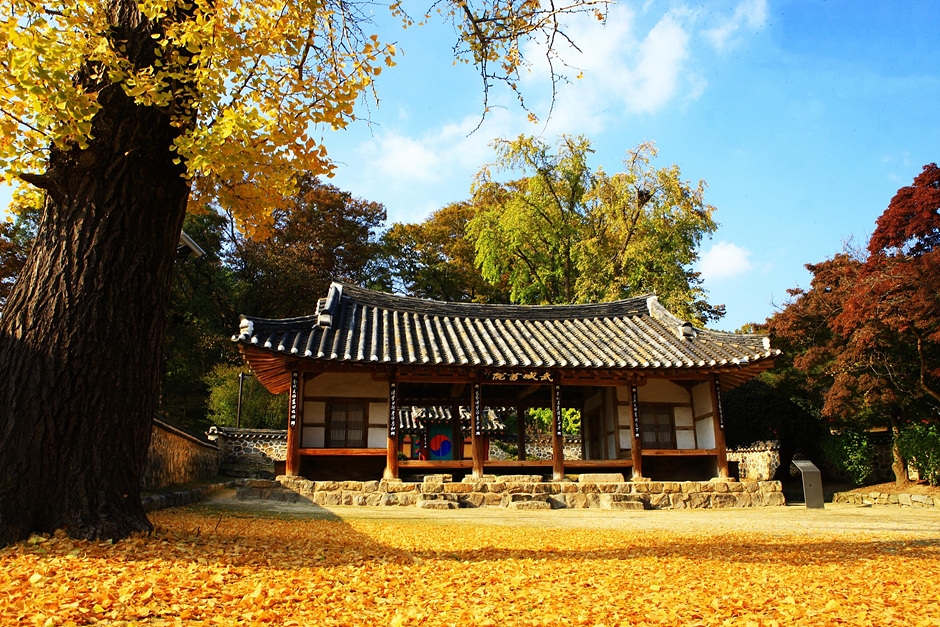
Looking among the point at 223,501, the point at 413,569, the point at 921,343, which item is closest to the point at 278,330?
the point at 223,501

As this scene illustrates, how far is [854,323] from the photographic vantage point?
14789 millimetres

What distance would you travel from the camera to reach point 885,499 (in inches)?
598

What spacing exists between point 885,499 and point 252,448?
18083 millimetres

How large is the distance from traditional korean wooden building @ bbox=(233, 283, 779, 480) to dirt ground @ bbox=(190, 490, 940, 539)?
2.48 meters

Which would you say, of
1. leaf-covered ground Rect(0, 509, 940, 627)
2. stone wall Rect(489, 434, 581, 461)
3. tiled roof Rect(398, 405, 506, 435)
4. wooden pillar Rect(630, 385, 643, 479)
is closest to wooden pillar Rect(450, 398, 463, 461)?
wooden pillar Rect(630, 385, 643, 479)

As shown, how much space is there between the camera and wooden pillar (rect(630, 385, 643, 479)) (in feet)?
46.7

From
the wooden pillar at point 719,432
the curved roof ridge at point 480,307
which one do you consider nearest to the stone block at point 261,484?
the curved roof ridge at point 480,307

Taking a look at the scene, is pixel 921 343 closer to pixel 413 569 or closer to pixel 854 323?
pixel 854 323

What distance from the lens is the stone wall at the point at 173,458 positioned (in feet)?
37.8

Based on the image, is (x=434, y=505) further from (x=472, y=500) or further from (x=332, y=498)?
(x=332, y=498)

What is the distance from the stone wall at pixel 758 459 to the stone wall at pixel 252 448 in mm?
14404

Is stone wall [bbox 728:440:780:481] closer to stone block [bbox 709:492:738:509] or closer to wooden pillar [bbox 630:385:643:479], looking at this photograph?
wooden pillar [bbox 630:385:643:479]

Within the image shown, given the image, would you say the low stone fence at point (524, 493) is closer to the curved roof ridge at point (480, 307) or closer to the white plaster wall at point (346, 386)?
the white plaster wall at point (346, 386)

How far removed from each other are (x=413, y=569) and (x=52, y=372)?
264 cm
